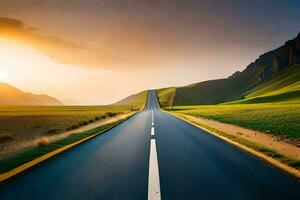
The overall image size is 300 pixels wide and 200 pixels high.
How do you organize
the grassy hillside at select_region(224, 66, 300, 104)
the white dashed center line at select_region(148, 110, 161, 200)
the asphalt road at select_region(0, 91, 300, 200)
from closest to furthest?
the white dashed center line at select_region(148, 110, 161, 200)
the asphalt road at select_region(0, 91, 300, 200)
the grassy hillside at select_region(224, 66, 300, 104)

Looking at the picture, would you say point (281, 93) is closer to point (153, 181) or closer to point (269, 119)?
point (269, 119)

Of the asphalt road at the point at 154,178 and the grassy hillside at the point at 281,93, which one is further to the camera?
the grassy hillside at the point at 281,93

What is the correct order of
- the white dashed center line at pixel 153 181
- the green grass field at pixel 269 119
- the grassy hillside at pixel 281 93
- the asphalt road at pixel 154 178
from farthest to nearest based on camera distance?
1. the grassy hillside at pixel 281 93
2. the green grass field at pixel 269 119
3. the asphalt road at pixel 154 178
4. the white dashed center line at pixel 153 181

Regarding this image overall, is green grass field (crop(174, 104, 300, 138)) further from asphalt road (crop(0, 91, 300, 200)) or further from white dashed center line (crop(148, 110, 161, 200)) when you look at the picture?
white dashed center line (crop(148, 110, 161, 200))

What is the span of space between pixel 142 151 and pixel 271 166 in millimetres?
4385

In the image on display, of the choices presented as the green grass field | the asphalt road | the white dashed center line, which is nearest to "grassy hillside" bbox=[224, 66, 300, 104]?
the green grass field

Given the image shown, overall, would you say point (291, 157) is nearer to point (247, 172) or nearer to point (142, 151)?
point (247, 172)

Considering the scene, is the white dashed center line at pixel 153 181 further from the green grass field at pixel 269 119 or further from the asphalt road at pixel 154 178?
the green grass field at pixel 269 119

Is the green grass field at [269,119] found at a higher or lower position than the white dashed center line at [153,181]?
higher

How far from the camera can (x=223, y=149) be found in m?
9.60

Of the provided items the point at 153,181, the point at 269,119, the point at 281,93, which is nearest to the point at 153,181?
the point at 153,181

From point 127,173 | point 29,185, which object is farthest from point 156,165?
point 29,185

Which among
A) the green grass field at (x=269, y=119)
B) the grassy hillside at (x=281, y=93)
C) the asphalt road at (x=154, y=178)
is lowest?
the asphalt road at (x=154, y=178)

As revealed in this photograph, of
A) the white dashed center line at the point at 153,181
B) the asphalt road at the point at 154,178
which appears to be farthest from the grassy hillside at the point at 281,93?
the white dashed center line at the point at 153,181
